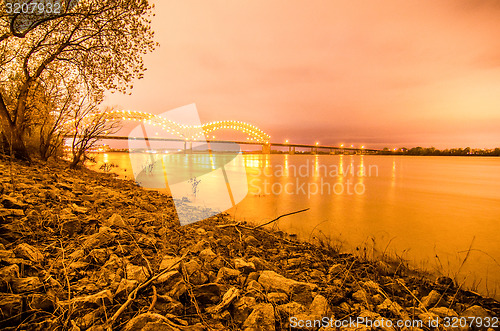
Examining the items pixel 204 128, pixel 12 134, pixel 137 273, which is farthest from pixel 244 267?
pixel 204 128

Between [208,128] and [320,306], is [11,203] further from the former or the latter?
[208,128]

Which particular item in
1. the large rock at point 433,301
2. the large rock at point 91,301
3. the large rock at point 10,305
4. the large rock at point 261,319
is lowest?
the large rock at point 433,301

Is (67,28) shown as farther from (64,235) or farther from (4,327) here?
(4,327)

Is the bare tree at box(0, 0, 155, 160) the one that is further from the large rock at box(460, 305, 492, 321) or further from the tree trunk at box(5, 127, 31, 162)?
the large rock at box(460, 305, 492, 321)

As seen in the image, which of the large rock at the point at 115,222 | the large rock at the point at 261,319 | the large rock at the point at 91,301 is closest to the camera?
the large rock at the point at 91,301

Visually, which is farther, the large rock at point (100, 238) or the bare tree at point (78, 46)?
the bare tree at point (78, 46)

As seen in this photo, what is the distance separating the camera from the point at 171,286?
6.61ft

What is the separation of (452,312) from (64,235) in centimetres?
434

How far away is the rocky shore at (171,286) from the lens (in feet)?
5.41

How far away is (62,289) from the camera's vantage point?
180 centimetres

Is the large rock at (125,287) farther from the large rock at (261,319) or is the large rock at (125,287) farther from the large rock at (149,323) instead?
the large rock at (261,319)

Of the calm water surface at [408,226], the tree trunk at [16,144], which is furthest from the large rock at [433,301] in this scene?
the tree trunk at [16,144]

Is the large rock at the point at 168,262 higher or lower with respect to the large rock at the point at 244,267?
higher

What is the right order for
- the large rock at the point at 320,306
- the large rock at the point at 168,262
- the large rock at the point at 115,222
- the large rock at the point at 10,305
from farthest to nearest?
the large rock at the point at 115,222
the large rock at the point at 168,262
the large rock at the point at 320,306
the large rock at the point at 10,305
